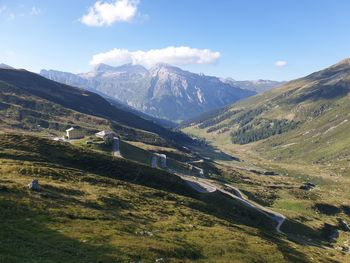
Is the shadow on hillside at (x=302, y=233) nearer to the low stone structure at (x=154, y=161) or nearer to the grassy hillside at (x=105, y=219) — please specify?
the grassy hillside at (x=105, y=219)

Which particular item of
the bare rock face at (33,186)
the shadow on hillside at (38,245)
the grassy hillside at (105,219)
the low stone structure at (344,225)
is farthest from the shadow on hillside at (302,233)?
the shadow on hillside at (38,245)

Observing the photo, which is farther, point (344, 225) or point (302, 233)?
point (344, 225)

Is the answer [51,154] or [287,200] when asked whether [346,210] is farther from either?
[51,154]

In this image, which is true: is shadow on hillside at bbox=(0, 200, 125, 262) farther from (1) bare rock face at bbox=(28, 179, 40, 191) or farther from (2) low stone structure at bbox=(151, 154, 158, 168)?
(2) low stone structure at bbox=(151, 154, 158, 168)

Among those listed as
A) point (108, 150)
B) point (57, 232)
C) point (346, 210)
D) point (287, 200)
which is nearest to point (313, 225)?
point (287, 200)

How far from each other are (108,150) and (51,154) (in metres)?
44.3

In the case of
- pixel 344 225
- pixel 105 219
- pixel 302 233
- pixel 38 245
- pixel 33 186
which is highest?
pixel 33 186

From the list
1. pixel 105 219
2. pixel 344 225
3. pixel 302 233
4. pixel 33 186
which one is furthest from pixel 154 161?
pixel 105 219

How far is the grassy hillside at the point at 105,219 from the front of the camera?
4341 centimetres

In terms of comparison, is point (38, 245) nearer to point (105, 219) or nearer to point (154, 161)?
point (105, 219)

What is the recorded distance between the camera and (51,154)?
10369 centimetres

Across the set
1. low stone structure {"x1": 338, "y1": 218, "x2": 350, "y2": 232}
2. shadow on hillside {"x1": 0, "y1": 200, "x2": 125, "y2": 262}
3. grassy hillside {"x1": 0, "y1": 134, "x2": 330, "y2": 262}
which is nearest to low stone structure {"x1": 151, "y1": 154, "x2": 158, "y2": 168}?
grassy hillside {"x1": 0, "y1": 134, "x2": 330, "y2": 262}

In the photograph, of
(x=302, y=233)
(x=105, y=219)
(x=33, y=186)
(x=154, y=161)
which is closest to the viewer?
(x=105, y=219)

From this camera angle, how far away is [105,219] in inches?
2265
